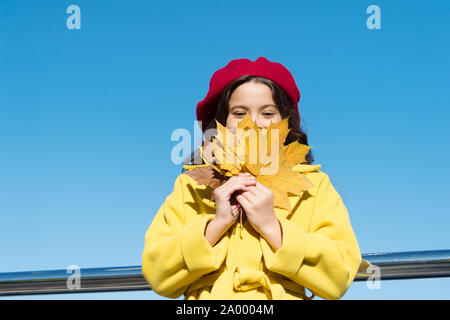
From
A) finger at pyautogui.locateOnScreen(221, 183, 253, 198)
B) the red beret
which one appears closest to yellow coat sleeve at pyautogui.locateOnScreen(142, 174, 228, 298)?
finger at pyautogui.locateOnScreen(221, 183, 253, 198)

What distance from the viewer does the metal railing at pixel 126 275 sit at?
5.68 ft

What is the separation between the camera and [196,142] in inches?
86.6

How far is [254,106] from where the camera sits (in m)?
1.93

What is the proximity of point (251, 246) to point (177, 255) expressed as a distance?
0.26 m

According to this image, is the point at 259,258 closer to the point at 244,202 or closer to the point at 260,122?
the point at 244,202

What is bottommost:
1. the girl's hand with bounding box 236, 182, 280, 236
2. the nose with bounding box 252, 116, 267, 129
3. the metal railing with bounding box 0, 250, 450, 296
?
the metal railing with bounding box 0, 250, 450, 296

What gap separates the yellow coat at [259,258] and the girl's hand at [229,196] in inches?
3.0

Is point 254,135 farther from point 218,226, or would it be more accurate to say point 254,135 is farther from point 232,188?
point 218,226

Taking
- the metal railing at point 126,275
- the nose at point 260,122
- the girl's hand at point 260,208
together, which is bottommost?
the metal railing at point 126,275

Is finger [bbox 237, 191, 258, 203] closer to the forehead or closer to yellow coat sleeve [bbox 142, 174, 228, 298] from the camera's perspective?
yellow coat sleeve [bbox 142, 174, 228, 298]

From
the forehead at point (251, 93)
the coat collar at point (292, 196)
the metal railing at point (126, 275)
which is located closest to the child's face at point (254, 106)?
the forehead at point (251, 93)

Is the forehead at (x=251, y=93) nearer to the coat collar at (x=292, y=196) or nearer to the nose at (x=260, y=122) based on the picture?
the nose at (x=260, y=122)

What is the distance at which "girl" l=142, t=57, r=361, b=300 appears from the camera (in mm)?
1530
